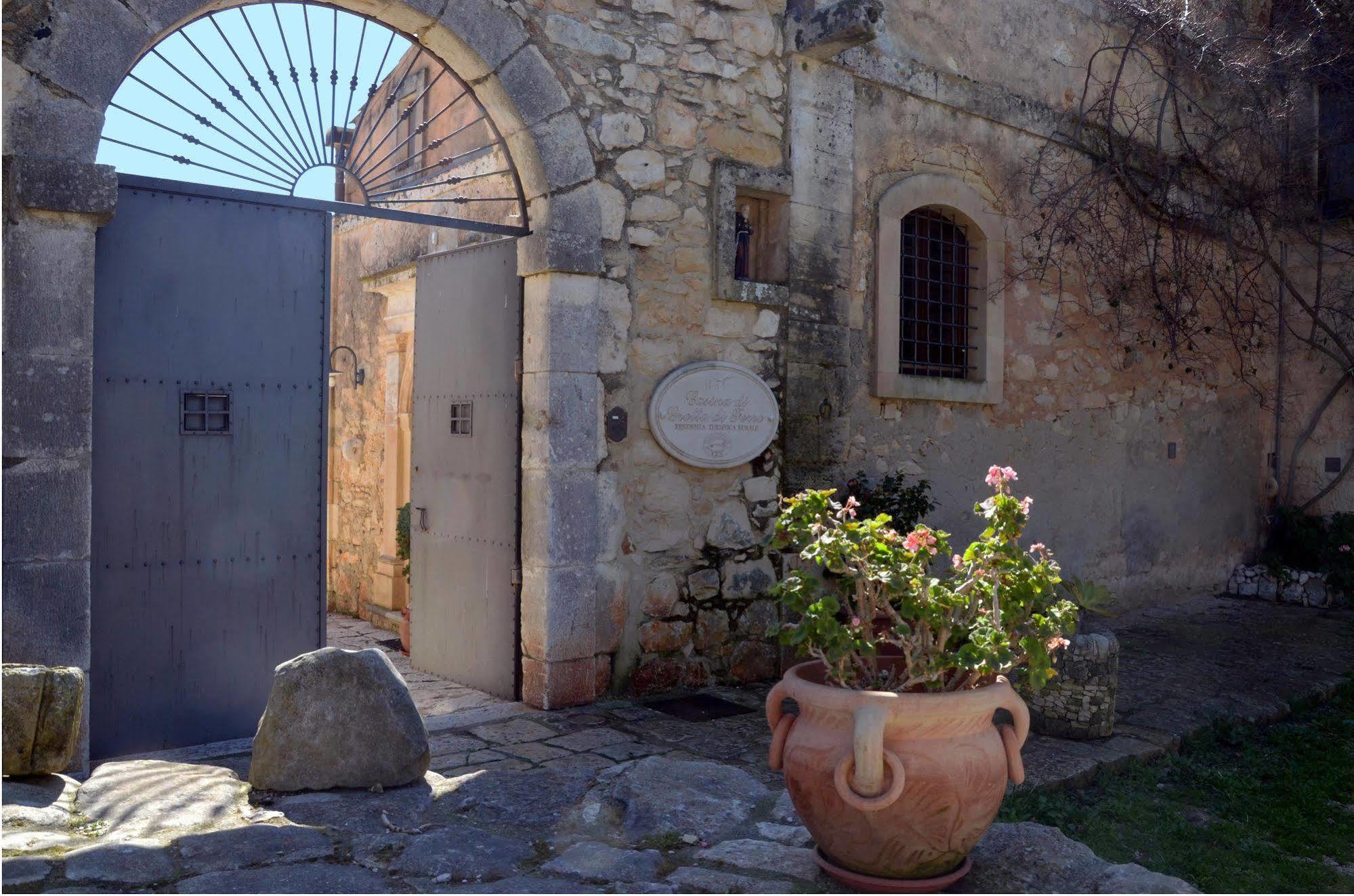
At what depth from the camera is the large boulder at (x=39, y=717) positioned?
331 cm

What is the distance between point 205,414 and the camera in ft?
14.1

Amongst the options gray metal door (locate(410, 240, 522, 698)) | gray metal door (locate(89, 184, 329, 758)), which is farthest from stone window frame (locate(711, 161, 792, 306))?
gray metal door (locate(89, 184, 329, 758))

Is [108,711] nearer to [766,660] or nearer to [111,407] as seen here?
[111,407]

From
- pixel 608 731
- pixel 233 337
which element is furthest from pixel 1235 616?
pixel 233 337

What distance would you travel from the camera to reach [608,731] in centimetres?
457

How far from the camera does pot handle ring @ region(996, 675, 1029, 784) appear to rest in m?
2.92

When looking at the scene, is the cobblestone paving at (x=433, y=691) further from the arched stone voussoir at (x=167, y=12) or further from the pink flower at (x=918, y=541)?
the arched stone voussoir at (x=167, y=12)

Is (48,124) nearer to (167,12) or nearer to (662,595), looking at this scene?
(167,12)

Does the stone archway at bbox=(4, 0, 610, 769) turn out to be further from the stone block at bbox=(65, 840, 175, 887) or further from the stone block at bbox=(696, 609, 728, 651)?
the stone block at bbox=(696, 609, 728, 651)

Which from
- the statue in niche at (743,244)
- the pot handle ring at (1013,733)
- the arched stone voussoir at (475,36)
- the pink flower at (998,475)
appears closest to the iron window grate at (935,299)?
the statue in niche at (743,244)

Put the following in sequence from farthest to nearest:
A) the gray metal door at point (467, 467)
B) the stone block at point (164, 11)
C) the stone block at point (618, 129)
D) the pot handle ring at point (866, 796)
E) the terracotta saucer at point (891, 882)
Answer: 1. the gray metal door at point (467, 467)
2. the stone block at point (618, 129)
3. the stone block at point (164, 11)
4. the terracotta saucer at point (891, 882)
5. the pot handle ring at point (866, 796)

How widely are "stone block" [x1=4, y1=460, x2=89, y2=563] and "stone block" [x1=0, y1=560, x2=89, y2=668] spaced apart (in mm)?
44

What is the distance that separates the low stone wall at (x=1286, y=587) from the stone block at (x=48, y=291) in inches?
345

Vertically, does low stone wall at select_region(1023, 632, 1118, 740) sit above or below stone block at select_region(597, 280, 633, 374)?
below
